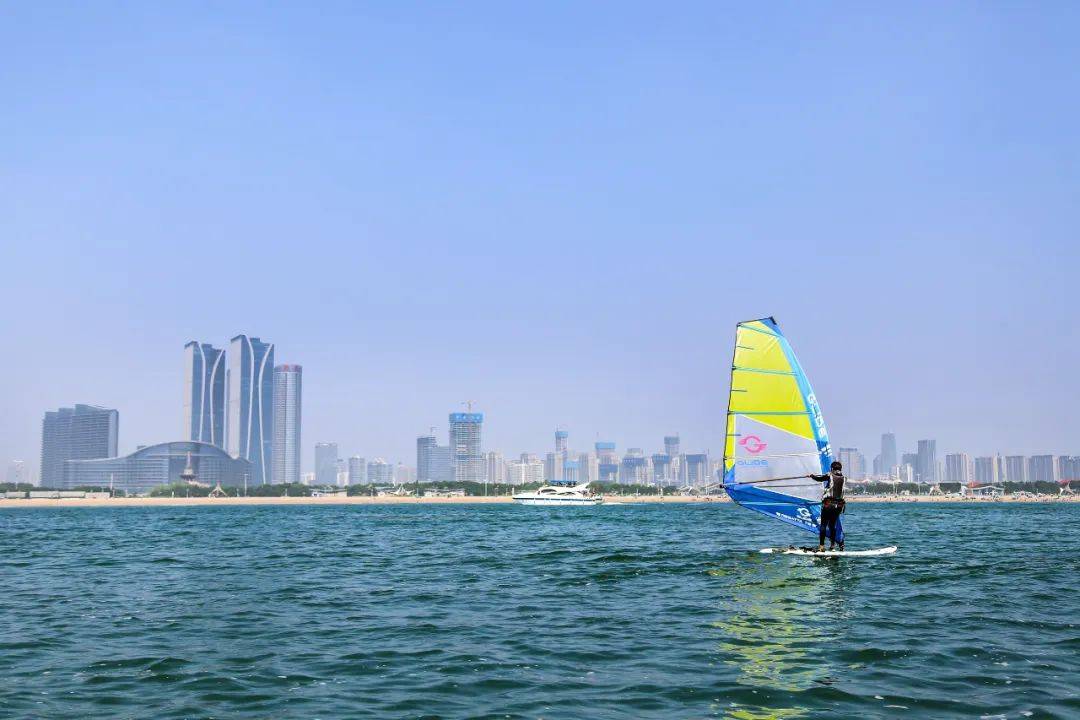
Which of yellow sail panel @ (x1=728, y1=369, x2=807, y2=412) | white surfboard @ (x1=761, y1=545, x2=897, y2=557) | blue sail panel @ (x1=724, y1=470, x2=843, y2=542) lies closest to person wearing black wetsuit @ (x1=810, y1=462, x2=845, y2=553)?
white surfboard @ (x1=761, y1=545, x2=897, y2=557)

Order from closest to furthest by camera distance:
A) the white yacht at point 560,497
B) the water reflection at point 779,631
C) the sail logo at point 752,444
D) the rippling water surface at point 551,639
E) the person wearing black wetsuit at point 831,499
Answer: the rippling water surface at point 551,639
the water reflection at point 779,631
the person wearing black wetsuit at point 831,499
the sail logo at point 752,444
the white yacht at point 560,497

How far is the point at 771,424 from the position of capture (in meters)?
32.0

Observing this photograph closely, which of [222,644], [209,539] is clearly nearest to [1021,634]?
[222,644]

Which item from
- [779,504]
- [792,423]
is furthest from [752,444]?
[779,504]

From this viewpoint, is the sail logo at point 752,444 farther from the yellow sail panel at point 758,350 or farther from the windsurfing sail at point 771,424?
the yellow sail panel at point 758,350

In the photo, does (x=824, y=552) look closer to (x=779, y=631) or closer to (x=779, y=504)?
(x=779, y=504)

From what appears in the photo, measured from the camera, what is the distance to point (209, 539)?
52.2 m

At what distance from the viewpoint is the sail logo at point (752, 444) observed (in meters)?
32.1

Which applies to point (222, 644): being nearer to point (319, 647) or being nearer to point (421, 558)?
point (319, 647)

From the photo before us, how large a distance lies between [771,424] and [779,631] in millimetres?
15434

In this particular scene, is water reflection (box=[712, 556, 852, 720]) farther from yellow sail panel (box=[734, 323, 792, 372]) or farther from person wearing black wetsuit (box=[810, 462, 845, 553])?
yellow sail panel (box=[734, 323, 792, 372])

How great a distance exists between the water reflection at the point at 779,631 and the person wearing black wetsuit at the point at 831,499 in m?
3.06

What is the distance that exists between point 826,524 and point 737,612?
Answer: 13817 millimetres

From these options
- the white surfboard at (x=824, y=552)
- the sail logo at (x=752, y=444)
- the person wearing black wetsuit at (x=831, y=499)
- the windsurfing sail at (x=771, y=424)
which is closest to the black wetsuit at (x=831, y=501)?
the person wearing black wetsuit at (x=831, y=499)
